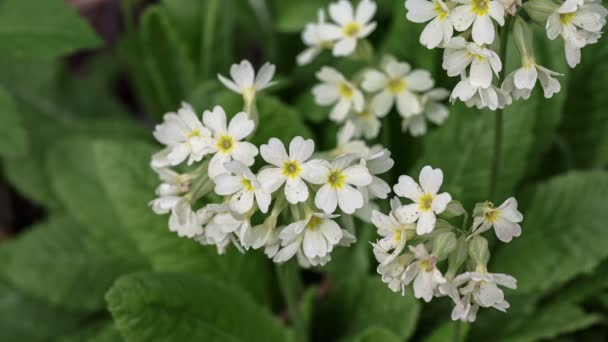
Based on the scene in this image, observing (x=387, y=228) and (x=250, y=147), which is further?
(x=250, y=147)

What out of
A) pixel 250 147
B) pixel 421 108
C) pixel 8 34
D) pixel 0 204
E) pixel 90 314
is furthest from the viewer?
pixel 0 204

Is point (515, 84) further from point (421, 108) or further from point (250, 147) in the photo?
point (421, 108)

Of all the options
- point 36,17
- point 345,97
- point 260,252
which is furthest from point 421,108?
point 36,17

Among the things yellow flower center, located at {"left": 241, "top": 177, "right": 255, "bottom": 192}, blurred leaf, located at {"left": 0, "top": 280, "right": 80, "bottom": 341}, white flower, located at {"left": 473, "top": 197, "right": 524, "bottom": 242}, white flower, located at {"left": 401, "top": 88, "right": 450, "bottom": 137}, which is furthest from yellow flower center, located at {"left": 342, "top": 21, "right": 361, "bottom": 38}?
blurred leaf, located at {"left": 0, "top": 280, "right": 80, "bottom": 341}

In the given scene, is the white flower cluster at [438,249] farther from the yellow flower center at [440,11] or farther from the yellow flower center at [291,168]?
the yellow flower center at [440,11]

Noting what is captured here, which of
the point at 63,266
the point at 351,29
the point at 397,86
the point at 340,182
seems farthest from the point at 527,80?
the point at 63,266

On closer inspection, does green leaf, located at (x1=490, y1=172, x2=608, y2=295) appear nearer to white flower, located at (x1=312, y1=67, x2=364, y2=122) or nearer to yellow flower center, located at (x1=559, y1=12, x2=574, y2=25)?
white flower, located at (x1=312, y1=67, x2=364, y2=122)
